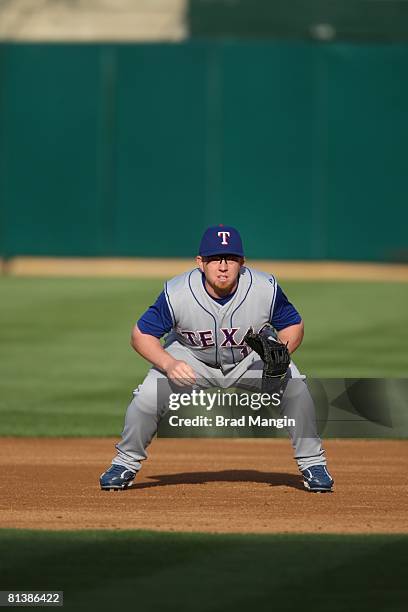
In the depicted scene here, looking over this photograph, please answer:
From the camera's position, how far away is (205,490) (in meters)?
8.23

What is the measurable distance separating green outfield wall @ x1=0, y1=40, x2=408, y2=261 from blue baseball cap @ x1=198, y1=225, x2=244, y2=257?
15.7 metres

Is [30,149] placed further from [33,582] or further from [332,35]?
[33,582]

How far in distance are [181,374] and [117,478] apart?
87 centimetres

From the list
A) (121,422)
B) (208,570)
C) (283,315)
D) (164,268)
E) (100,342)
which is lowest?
(208,570)

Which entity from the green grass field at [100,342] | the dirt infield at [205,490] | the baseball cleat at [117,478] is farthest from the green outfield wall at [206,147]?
the baseball cleat at [117,478]

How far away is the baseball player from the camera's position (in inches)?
300

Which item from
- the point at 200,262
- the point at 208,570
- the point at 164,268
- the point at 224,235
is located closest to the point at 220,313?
the point at 200,262

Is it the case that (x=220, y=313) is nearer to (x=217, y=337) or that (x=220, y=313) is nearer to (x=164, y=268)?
(x=217, y=337)

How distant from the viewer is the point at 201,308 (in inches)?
303

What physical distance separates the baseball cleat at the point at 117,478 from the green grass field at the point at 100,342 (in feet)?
11.2

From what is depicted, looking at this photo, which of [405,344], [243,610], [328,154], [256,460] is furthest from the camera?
[328,154]

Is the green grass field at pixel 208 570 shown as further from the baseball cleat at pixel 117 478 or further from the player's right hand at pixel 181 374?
the baseball cleat at pixel 117 478

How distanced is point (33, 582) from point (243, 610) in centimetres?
85

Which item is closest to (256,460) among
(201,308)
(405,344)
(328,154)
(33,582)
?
(201,308)
